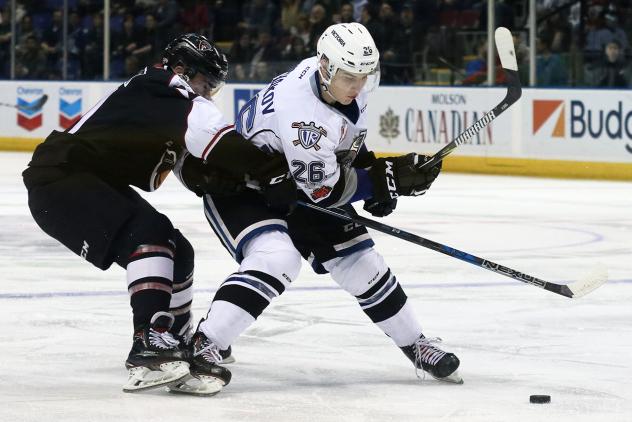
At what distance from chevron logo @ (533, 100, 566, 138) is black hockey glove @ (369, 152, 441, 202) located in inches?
338

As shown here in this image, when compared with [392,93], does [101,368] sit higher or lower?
higher

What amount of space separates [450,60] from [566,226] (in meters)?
4.56

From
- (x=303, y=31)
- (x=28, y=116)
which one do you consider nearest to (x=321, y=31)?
(x=303, y=31)

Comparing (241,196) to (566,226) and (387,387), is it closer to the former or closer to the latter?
(387,387)

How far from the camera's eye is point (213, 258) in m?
7.22

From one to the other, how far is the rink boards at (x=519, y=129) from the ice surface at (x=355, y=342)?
13.4 ft

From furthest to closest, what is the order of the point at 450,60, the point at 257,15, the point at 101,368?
the point at 257,15
the point at 450,60
the point at 101,368

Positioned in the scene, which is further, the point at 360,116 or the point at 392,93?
the point at 392,93

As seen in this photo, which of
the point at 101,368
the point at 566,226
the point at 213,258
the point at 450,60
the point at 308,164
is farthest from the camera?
the point at 450,60

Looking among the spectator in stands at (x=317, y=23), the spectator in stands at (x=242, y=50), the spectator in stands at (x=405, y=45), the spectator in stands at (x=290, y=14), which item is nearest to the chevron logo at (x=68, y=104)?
the spectator in stands at (x=242, y=50)

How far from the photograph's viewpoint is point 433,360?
4.21 m

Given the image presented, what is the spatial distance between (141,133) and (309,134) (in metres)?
0.45

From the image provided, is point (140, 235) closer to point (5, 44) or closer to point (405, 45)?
point (405, 45)

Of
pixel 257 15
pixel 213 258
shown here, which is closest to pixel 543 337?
pixel 213 258
